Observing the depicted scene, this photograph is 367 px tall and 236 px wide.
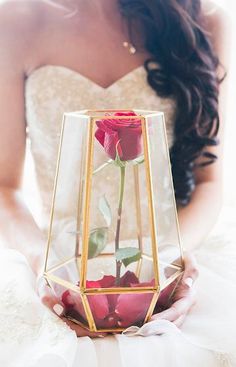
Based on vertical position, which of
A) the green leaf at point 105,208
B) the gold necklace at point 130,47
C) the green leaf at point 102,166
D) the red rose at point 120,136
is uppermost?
the gold necklace at point 130,47

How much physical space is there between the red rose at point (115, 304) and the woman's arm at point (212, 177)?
435mm

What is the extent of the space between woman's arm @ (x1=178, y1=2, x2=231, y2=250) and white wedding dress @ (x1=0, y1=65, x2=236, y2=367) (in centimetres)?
5

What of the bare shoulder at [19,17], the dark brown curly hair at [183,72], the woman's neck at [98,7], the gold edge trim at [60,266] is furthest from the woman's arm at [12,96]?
the gold edge trim at [60,266]

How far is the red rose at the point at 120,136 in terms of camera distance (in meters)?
0.68

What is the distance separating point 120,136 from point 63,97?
526 mm

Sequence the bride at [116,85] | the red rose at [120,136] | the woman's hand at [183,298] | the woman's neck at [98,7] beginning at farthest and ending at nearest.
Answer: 1. the woman's neck at [98,7]
2. the bride at [116,85]
3. the woman's hand at [183,298]
4. the red rose at [120,136]

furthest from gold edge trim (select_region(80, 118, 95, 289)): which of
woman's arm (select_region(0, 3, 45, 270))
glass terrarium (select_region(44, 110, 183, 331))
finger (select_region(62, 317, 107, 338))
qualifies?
woman's arm (select_region(0, 3, 45, 270))

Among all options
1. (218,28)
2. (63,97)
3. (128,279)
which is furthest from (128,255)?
(218,28)

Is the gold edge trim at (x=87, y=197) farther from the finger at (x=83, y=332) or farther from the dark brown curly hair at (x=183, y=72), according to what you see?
the dark brown curly hair at (x=183, y=72)

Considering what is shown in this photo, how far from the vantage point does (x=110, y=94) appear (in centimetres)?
119

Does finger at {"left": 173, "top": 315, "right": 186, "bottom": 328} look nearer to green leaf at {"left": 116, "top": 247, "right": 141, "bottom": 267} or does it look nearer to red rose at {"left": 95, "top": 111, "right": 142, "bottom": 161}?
green leaf at {"left": 116, "top": 247, "right": 141, "bottom": 267}

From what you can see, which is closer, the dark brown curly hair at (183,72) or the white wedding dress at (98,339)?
the white wedding dress at (98,339)

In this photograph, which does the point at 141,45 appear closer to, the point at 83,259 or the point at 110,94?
the point at 110,94

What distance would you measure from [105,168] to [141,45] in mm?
612
